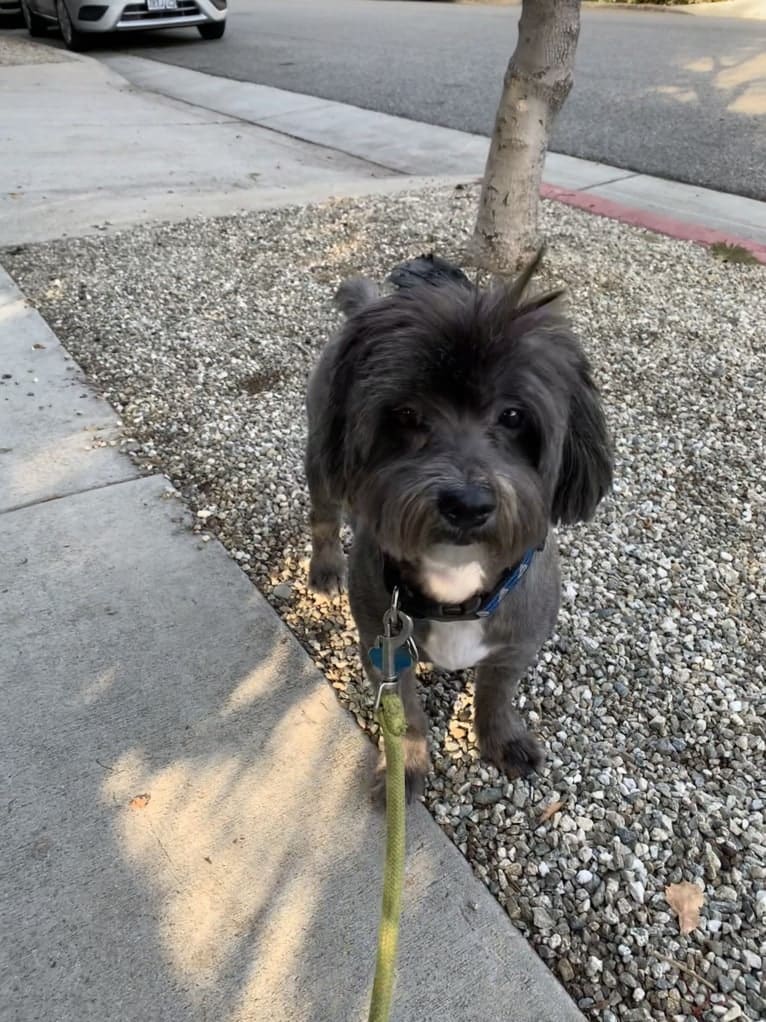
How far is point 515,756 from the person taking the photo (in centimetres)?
263

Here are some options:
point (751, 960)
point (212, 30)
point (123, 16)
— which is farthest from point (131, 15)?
point (751, 960)

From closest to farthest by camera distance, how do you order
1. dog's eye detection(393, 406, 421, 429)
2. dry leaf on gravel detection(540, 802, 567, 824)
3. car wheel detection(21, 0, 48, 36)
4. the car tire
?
dog's eye detection(393, 406, 421, 429)
dry leaf on gravel detection(540, 802, 567, 824)
the car tire
car wheel detection(21, 0, 48, 36)

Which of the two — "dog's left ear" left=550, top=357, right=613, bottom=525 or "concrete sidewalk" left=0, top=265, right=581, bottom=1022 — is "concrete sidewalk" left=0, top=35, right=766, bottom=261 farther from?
"dog's left ear" left=550, top=357, right=613, bottom=525

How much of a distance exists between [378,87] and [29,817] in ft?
41.8

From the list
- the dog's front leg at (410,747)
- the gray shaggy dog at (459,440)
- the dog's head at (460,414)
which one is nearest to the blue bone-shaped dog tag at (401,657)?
the gray shaggy dog at (459,440)

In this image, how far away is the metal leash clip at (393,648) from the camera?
2064 mm

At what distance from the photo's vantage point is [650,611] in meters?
3.26

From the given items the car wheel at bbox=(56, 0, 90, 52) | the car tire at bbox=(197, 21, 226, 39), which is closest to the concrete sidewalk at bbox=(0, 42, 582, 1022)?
the car wheel at bbox=(56, 0, 90, 52)

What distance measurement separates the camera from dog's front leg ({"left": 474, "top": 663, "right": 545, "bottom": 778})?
8.55 feet

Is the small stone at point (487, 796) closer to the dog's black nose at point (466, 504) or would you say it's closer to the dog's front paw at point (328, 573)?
the dog's front paw at point (328, 573)

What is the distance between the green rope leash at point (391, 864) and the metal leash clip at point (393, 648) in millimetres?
52

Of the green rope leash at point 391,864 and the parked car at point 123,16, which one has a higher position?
the parked car at point 123,16

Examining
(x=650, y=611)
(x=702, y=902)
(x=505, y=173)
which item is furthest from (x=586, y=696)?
(x=505, y=173)

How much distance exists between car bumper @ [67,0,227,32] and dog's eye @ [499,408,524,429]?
52.9 feet
